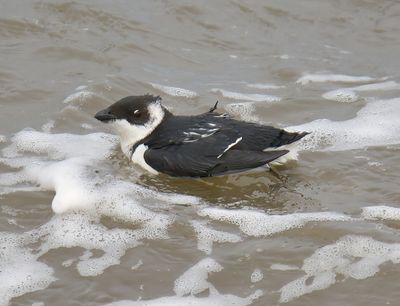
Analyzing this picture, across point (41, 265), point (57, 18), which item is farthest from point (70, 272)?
point (57, 18)

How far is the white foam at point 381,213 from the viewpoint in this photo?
549cm

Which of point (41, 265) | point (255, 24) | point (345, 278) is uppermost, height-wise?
point (255, 24)

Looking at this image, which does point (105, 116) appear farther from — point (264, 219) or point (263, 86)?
point (263, 86)

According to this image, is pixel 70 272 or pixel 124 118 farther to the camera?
pixel 124 118

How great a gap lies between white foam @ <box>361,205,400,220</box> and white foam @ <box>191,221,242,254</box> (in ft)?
3.12

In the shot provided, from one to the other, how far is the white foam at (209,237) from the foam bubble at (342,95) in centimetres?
299

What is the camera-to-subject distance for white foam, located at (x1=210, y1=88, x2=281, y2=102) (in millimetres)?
7909

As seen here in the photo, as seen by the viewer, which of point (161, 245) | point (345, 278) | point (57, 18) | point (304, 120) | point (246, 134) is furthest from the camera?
point (57, 18)

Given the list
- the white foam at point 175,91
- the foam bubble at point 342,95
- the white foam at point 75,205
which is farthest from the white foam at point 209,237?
the foam bubble at point 342,95

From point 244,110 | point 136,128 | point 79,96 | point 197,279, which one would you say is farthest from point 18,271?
point 244,110

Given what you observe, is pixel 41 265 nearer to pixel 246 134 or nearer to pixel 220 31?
pixel 246 134

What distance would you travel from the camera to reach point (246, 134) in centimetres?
632

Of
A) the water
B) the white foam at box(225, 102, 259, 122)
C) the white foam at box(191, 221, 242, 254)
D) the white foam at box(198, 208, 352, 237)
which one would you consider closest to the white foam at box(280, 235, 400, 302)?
the water

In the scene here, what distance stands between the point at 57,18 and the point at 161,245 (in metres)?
5.01
